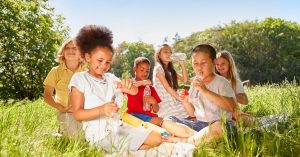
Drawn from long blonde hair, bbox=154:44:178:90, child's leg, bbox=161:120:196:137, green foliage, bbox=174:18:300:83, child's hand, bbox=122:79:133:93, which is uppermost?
green foliage, bbox=174:18:300:83

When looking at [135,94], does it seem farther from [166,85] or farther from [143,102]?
[166,85]

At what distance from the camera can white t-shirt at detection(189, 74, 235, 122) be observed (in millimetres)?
4414

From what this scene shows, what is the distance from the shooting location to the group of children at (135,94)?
354cm

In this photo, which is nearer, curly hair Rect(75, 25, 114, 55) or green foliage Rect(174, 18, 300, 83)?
curly hair Rect(75, 25, 114, 55)

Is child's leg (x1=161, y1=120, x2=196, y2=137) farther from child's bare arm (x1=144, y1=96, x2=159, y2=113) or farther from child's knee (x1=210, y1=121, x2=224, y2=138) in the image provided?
child's bare arm (x1=144, y1=96, x2=159, y2=113)

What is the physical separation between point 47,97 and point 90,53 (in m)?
1.48

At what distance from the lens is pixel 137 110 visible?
20.1 ft

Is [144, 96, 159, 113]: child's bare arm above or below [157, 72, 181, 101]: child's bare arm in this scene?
below

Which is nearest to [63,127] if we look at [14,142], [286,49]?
[14,142]

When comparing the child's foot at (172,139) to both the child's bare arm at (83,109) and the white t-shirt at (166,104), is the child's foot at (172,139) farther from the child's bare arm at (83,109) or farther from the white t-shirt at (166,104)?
the white t-shirt at (166,104)

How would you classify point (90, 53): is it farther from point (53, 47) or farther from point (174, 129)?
point (53, 47)

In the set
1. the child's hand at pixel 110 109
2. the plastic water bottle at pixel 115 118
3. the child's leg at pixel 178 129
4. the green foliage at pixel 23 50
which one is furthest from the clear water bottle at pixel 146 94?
the green foliage at pixel 23 50

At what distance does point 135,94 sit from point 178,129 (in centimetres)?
72

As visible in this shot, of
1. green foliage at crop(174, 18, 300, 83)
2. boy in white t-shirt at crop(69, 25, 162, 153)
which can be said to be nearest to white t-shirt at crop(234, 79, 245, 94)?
boy in white t-shirt at crop(69, 25, 162, 153)
